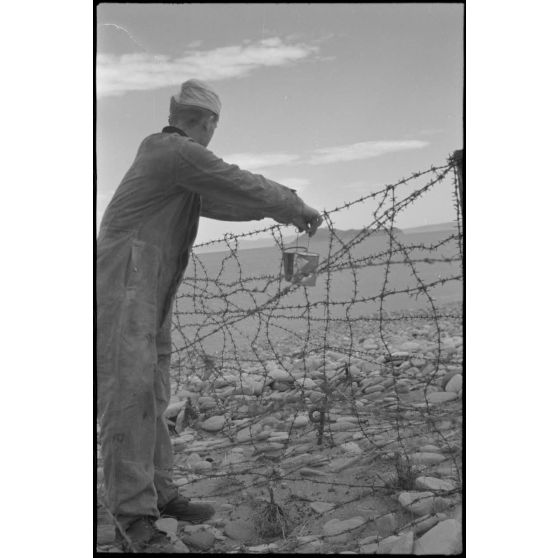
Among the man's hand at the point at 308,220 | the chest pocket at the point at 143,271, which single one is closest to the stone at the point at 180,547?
the chest pocket at the point at 143,271

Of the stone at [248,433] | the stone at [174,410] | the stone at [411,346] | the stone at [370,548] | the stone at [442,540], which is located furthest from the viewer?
the stone at [411,346]

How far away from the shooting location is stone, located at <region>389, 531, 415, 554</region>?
318 centimetres

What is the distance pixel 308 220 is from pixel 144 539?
5.65ft

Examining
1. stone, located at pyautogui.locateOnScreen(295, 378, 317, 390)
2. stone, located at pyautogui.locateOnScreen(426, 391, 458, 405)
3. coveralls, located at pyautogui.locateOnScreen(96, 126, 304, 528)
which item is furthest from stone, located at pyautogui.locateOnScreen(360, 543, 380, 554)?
A: stone, located at pyautogui.locateOnScreen(295, 378, 317, 390)

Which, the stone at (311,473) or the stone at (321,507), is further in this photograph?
the stone at (311,473)

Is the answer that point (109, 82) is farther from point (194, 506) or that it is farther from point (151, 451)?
point (194, 506)

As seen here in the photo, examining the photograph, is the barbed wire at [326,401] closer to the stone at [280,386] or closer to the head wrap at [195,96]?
the stone at [280,386]

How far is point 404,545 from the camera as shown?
320cm

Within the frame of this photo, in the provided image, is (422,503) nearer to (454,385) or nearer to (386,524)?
(386,524)

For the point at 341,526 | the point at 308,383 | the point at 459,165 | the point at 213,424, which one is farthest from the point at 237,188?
the point at 308,383

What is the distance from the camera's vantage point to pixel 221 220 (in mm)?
3686

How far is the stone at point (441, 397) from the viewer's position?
17.0 feet

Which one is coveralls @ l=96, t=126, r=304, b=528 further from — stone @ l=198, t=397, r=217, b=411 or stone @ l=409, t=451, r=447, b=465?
stone @ l=198, t=397, r=217, b=411

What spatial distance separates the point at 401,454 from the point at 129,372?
1.98m
